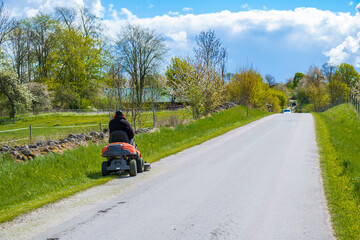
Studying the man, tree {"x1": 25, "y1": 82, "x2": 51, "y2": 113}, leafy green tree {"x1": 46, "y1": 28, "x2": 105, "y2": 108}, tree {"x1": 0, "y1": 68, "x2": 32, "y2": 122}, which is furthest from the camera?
leafy green tree {"x1": 46, "y1": 28, "x2": 105, "y2": 108}

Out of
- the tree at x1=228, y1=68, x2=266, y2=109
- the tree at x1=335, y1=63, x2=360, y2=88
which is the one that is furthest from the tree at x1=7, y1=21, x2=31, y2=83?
the tree at x1=335, y1=63, x2=360, y2=88

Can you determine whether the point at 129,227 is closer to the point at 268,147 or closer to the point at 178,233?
the point at 178,233

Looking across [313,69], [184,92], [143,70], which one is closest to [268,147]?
[184,92]

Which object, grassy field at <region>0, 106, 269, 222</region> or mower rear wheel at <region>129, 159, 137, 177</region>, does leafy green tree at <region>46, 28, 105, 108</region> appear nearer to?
grassy field at <region>0, 106, 269, 222</region>

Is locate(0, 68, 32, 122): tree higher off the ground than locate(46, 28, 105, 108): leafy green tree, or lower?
lower

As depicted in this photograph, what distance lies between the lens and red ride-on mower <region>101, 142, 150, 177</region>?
9312 mm

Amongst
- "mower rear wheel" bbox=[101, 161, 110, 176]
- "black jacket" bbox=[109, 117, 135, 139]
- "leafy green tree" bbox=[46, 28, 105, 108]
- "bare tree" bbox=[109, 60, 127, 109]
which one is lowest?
"mower rear wheel" bbox=[101, 161, 110, 176]

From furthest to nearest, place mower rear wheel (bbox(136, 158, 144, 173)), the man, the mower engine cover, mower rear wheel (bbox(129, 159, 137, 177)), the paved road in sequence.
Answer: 1. mower rear wheel (bbox(136, 158, 144, 173))
2. the man
3. mower rear wheel (bbox(129, 159, 137, 177))
4. the mower engine cover
5. the paved road

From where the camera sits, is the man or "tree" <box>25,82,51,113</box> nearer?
the man

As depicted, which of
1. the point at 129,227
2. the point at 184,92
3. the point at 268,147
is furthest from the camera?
the point at 184,92

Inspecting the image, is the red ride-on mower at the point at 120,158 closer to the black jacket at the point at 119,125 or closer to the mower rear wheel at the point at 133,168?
the mower rear wheel at the point at 133,168

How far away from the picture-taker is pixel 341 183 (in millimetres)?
8523

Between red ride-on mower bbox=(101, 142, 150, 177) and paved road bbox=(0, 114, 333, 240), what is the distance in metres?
0.43

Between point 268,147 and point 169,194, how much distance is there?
8.39 meters
